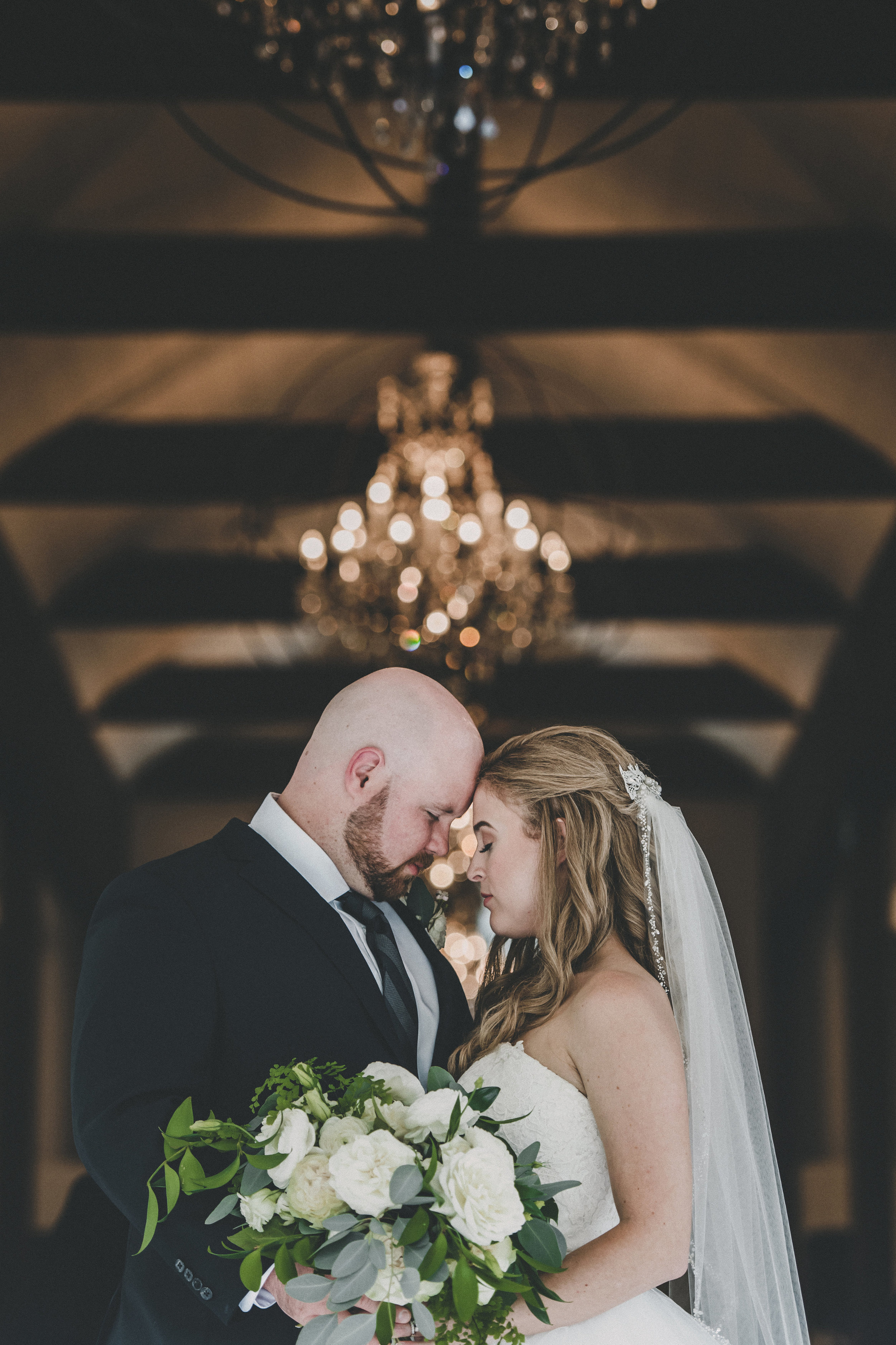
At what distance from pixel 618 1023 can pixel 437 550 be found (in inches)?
153

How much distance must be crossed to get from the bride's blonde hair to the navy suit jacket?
0.90 feet

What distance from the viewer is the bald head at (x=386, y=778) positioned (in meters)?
2.48

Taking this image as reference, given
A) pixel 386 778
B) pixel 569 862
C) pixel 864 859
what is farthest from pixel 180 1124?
pixel 864 859

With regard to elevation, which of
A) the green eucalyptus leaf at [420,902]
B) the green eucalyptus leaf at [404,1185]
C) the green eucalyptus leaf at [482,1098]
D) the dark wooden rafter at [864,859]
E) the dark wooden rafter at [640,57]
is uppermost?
the dark wooden rafter at [640,57]

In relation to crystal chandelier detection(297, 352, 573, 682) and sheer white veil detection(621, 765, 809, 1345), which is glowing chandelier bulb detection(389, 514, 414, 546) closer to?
crystal chandelier detection(297, 352, 573, 682)

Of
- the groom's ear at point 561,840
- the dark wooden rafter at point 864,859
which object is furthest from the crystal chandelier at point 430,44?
the dark wooden rafter at point 864,859

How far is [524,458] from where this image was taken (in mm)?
7836

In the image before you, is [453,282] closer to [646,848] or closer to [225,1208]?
[646,848]

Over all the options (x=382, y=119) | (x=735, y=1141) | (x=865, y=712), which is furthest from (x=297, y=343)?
(x=735, y=1141)

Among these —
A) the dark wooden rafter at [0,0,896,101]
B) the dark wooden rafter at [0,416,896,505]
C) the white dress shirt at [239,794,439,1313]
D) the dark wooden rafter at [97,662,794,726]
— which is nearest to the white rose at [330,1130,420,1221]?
the white dress shirt at [239,794,439,1313]

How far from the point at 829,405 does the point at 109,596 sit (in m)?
5.31

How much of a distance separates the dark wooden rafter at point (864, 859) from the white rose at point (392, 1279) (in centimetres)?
711

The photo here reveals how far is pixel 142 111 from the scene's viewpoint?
5535 mm

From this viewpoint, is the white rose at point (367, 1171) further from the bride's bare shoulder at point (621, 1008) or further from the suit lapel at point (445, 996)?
the suit lapel at point (445, 996)
